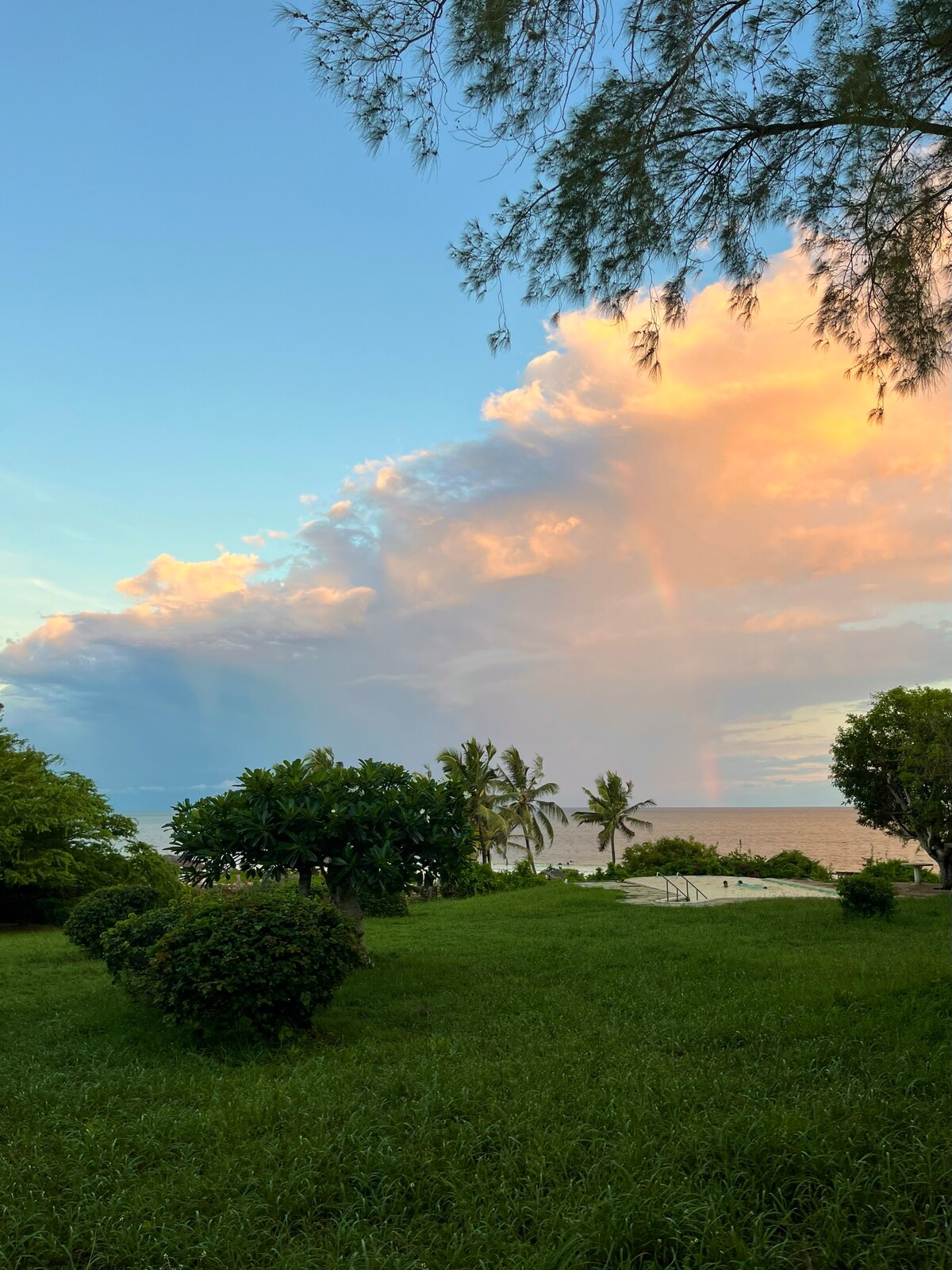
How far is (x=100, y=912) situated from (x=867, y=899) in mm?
13197

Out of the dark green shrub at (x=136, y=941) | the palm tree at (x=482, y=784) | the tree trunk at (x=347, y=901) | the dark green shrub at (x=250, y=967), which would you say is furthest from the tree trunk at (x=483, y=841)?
the dark green shrub at (x=250, y=967)

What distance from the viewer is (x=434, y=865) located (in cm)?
1022

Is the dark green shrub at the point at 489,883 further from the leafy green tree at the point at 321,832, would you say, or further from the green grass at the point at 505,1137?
the green grass at the point at 505,1137

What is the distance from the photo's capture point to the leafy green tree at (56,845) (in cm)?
1853

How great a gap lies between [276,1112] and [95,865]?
59.0ft

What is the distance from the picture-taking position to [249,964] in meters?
6.62

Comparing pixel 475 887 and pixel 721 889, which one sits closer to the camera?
pixel 721 889

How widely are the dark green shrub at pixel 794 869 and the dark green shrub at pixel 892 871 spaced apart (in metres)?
1.55

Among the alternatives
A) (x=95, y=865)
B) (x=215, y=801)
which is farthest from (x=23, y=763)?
(x=215, y=801)

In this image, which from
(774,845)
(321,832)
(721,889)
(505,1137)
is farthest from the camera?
(774,845)

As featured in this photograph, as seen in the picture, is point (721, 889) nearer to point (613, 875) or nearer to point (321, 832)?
point (613, 875)

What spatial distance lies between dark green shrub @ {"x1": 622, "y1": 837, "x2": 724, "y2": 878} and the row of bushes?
981 inches

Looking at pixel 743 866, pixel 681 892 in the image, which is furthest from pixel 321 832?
pixel 743 866

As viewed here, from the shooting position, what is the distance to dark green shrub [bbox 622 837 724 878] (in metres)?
31.0
